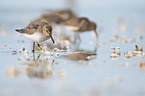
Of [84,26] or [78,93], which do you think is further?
[84,26]

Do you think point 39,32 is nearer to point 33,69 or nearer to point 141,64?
point 33,69

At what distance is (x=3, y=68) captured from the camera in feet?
21.7

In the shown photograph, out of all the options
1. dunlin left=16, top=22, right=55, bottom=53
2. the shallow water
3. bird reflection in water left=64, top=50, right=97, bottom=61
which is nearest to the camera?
the shallow water

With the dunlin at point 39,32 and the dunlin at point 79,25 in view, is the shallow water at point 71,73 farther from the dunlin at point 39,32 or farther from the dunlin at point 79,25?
the dunlin at point 79,25

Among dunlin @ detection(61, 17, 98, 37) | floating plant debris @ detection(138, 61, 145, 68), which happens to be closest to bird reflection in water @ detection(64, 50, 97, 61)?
floating plant debris @ detection(138, 61, 145, 68)

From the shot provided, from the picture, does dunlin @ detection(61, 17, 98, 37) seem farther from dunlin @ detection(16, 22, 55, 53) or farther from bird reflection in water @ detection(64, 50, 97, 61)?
dunlin @ detection(16, 22, 55, 53)

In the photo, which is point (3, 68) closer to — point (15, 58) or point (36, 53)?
point (15, 58)

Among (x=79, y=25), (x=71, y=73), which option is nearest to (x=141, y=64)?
(x=71, y=73)

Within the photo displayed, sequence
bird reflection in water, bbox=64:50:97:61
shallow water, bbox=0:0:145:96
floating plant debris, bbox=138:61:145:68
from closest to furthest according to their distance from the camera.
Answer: shallow water, bbox=0:0:145:96, floating plant debris, bbox=138:61:145:68, bird reflection in water, bbox=64:50:97:61

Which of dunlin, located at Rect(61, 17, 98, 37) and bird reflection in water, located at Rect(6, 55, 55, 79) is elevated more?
dunlin, located at Rect(61, 17, 98, 37)

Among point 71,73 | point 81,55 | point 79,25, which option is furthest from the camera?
point 79,25

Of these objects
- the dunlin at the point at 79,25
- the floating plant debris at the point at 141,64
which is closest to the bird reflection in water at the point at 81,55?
the floating plant debris at the point at 141,64

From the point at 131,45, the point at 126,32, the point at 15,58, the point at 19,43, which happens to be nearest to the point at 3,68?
the point at 15,58

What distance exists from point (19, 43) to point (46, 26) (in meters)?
2.69
